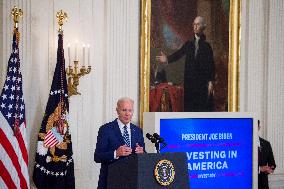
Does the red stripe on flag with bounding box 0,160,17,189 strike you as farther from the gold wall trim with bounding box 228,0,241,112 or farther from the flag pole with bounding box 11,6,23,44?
the gold wall trim with bounding box 228,0,241,112

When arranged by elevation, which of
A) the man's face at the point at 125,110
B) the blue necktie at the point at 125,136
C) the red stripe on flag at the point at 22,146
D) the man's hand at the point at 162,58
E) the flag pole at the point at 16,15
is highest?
the flag pole at the point at 16,15

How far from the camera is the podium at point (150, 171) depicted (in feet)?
10.7

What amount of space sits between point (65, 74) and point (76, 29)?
85 centimetres

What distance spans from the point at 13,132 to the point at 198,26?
3.65 meters

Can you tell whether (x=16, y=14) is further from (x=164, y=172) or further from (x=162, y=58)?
(x=164, y=172)

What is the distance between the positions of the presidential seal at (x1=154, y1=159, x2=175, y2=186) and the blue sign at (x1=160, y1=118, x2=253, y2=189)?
164cm

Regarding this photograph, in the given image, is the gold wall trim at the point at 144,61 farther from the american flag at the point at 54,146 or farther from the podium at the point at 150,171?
the podium at the point at 150,171

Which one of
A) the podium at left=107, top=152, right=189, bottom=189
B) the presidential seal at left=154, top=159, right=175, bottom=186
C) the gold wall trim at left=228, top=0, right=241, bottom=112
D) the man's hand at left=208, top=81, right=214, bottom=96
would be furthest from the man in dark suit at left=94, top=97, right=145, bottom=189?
the gold wall trim at left=228, top=0, right=241, bottom=112

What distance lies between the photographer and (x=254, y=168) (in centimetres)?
577

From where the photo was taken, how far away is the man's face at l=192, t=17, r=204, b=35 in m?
7.69

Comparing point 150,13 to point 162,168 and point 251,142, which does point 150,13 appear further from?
point 162,168

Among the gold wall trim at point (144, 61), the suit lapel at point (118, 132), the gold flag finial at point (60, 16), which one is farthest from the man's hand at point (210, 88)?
the suit lapel at point (118, 132)

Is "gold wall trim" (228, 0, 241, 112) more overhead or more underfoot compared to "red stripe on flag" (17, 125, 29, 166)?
more overhead

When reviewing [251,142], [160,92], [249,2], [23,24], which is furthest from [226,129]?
[249,2]
